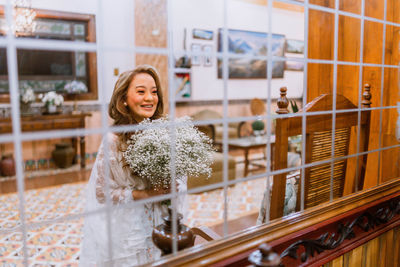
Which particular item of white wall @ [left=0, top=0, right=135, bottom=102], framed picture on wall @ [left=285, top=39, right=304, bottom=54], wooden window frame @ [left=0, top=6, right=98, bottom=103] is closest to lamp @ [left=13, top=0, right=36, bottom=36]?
wooden window frame @ [left=0, top=6, right=98, bottom=103]

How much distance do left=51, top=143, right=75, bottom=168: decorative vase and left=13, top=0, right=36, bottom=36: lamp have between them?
6.23ft

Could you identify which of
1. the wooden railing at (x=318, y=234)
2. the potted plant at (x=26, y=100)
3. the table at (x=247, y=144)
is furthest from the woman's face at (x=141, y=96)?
the potted plant at (x=26, y=100)

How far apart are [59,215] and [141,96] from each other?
9.10ft

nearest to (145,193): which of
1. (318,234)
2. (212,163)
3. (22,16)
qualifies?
(212,163)

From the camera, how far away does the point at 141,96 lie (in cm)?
158

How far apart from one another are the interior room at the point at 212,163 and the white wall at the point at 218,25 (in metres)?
1.38

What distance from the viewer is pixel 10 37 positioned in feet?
2.30

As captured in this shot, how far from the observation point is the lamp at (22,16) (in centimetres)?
460

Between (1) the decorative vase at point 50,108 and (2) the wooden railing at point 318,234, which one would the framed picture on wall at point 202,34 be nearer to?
(1) the decorative vase at point 50,108

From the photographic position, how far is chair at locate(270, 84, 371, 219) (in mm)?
1437

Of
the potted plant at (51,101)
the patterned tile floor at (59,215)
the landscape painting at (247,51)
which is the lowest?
the patterned tile floor at (59,215)

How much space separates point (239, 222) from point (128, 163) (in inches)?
74.9

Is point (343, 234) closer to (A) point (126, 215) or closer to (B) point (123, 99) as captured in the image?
(A) point (126, 215)

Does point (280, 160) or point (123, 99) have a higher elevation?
point (123, 99)
